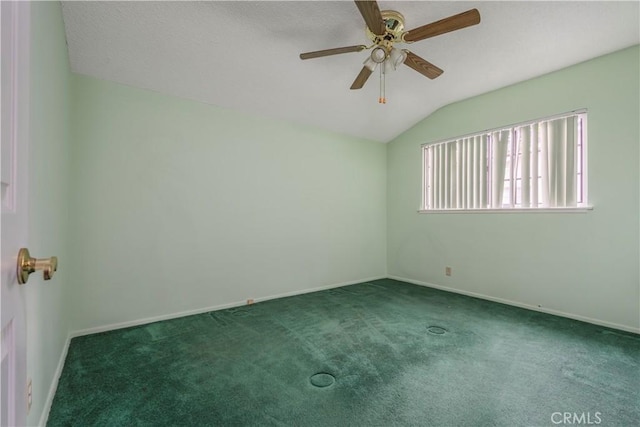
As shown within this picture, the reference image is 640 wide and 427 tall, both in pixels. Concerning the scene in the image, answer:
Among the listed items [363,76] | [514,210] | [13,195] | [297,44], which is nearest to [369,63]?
[363,76]

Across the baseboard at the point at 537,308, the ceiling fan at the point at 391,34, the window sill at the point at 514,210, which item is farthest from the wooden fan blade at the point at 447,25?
the baseboard at the point at 537,308

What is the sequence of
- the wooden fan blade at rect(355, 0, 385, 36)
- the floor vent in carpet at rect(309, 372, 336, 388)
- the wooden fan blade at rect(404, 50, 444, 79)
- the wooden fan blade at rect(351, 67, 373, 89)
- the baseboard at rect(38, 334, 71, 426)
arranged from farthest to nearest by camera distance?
the wooden fan blade at rect(351, 67, 373, 89) < the wooden fan blade at rect(404, 50, 444, 79) < the floor vent in carpet at rect(309, 372, 336, 388) < the wooden fan blade at rect(355, 0, 385, 36) < the baseboard at rect(38, 334, 71, 426)

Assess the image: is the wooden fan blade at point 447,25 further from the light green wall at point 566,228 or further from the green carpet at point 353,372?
the green carpet at point 353,372

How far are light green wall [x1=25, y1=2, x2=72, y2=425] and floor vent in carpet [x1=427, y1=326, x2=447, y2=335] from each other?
2.74 meters

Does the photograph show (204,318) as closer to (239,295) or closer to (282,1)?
(239,295)

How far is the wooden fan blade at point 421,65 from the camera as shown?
2.22 metres

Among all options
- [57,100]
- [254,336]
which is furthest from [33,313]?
[254,336]

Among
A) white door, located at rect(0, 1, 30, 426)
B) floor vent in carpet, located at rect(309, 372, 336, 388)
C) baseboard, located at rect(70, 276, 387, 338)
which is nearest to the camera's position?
white door, located at rect(0, 1, 30, 426)

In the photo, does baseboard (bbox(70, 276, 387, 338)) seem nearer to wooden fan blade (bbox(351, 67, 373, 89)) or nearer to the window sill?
the window sill

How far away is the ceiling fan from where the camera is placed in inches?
69.1

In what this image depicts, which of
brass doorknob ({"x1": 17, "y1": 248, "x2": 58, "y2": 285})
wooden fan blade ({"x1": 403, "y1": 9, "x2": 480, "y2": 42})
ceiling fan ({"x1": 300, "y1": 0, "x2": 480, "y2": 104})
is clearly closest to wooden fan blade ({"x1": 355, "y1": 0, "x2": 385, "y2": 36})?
ceiling fan ({"x1": 300, "y1": 0, "x2": 480, "y2": 104})

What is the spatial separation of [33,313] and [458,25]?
2.85 m

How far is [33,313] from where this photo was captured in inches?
51.9

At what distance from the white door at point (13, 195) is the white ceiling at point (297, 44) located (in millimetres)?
1854
